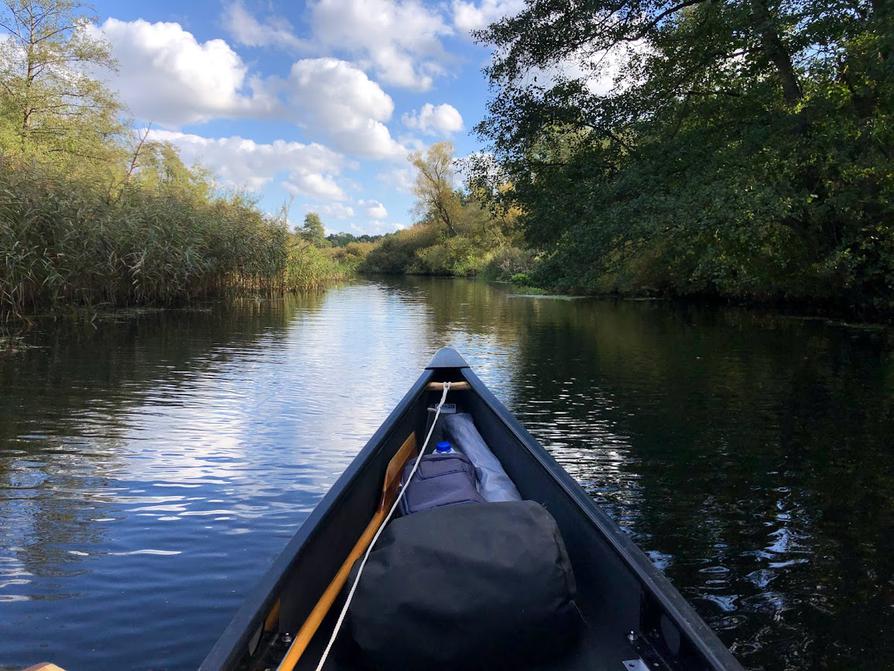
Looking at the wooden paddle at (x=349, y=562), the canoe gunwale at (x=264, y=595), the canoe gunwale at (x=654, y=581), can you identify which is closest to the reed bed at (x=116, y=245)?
the wooden paddle at (x=349, y=562)

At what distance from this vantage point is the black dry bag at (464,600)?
1.60m

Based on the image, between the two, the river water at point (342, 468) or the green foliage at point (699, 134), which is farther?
the green foliage at point (699, 134)

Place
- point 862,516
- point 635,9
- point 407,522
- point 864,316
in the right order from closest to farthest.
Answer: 1. point 407,522
2. point 862,516
3. point 635,9
4. point 864,316

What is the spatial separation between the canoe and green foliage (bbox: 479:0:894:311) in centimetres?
691

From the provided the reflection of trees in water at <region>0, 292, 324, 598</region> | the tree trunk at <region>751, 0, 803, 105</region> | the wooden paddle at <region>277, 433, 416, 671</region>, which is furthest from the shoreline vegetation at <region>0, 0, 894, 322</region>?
the wooden paddle at <region>277, 433, 416, 671</region>

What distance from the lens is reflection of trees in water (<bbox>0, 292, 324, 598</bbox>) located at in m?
3.38

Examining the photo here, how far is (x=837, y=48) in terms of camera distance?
31.4 feet

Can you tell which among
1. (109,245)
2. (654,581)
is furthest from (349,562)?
(109,245)

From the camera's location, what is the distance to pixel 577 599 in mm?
2121

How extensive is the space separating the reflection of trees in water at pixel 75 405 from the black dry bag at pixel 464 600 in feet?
7.29

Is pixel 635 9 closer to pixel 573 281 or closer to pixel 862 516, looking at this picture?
pixel 573 281

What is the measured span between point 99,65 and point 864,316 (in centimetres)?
2501

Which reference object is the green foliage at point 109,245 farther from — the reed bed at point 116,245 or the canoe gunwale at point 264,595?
the canoe gunwale at point 264,595

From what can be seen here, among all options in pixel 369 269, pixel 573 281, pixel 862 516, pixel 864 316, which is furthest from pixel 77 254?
pixel 369 269
